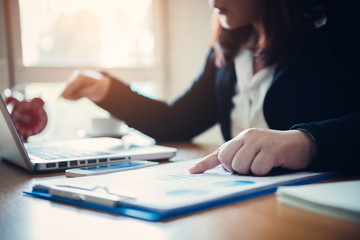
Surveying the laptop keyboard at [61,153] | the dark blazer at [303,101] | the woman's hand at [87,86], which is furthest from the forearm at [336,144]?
the woman's hand at [87,86]

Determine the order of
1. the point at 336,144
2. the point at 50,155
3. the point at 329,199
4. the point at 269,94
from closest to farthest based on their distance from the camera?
1. the point at 329,199
2. the point at 336,144
3. the point at 50,155
4. the point at 269,94

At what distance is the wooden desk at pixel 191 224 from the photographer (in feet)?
1.03

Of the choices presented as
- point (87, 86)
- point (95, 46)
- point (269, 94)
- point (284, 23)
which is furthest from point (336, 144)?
point (95, 46)

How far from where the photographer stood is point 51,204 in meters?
0.44

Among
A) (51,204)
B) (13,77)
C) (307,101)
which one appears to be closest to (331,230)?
(51,204)

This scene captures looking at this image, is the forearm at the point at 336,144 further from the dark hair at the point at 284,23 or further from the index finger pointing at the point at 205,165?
the dark hair at the point at 284,23

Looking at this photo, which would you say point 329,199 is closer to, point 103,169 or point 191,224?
point 191,224

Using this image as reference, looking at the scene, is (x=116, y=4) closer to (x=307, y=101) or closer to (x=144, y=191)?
(x=307, y=101)

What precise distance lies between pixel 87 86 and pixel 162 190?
930mm

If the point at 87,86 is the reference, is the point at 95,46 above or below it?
above

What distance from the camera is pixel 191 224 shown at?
0.34 metres

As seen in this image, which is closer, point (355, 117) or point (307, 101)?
point (355, 117)

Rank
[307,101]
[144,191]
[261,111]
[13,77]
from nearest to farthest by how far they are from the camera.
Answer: [144,191] < [307,101] < [261,111] < [13,77]

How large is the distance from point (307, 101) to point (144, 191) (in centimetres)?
72
